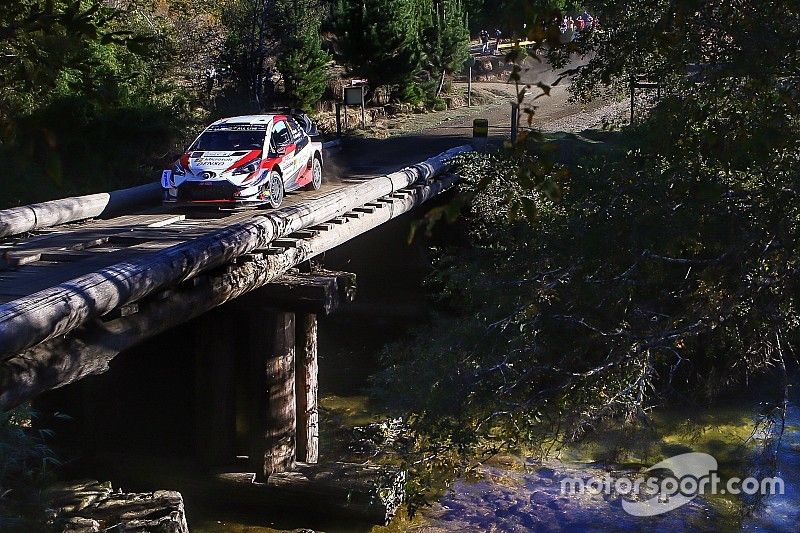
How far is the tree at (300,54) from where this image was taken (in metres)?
28.3

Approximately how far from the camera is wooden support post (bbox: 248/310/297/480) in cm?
1119

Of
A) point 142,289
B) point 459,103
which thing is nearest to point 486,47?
point 459,103

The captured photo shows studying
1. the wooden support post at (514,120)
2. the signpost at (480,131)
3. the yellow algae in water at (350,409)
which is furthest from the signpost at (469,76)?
the yellow algae in water at (350,409)

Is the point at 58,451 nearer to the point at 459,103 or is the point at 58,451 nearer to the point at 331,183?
the point at 331,183

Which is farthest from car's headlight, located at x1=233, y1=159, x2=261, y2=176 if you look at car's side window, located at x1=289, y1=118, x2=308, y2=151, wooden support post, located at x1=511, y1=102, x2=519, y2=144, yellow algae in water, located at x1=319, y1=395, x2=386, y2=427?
yellow algae in water, located at x1=319, y1=395, x2=386, y2=427

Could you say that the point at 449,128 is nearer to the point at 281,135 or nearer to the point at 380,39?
the point at 380,39

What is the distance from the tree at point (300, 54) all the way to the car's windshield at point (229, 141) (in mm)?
13976

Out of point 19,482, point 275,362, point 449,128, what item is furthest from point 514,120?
point 449,128

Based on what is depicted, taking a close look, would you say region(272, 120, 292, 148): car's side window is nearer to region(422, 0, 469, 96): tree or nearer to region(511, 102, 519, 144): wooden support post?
region(511, 102, 519, 144): wooden support post

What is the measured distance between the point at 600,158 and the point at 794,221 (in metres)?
4.95

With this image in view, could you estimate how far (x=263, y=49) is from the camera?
1094 inches

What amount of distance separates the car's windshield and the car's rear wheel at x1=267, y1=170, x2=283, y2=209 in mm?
540

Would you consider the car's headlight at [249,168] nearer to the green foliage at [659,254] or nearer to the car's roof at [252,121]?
the car's roof at [252,121]

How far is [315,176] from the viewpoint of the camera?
1625cm
